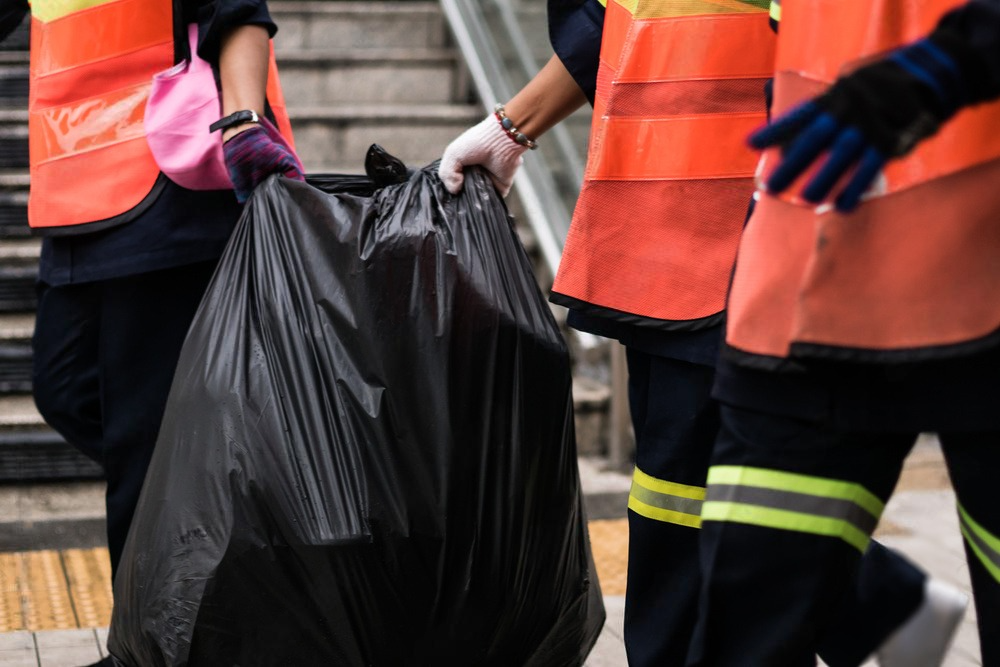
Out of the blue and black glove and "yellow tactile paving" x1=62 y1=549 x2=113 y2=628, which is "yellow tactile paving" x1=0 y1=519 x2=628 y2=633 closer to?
"yellow tactile paving" x1=62 y1=549 x2=113 y2=628

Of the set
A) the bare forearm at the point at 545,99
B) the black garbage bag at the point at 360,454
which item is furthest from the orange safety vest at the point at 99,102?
the bare forearm at the point at 545,99

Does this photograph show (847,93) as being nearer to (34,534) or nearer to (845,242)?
(845,242)

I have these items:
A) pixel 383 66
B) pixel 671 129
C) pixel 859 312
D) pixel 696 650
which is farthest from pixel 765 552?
pixel 383 66

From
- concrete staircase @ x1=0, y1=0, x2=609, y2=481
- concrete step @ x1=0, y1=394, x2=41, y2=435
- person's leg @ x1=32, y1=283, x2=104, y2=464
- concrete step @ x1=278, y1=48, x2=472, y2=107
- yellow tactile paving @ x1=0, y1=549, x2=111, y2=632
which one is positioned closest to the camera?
person's leg @ x1=32, y1=283, x2=104, y2=464

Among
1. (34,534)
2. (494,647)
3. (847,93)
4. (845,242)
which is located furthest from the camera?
(34,534)

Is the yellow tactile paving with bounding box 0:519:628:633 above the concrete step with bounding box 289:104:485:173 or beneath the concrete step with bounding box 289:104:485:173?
beneath

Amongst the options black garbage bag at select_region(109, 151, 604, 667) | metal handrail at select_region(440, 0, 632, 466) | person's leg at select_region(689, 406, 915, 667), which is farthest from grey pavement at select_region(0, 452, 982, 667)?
person's leg at select_region(689, 406, 915, 667)

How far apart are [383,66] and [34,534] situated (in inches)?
106

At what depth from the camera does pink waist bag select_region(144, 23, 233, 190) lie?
2.29 m

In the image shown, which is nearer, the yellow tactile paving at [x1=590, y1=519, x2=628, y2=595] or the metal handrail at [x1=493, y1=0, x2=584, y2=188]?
the yellow tactile paving at [x1=590, y1=519, x2=628, y2=595]

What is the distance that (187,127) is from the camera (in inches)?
90.5

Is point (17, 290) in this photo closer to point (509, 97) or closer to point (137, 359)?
point (509, 97)

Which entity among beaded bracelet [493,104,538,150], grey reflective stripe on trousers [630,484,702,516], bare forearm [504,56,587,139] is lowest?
grey reflective stripe on trousers [630,484,702,516]

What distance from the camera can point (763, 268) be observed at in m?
1.47
